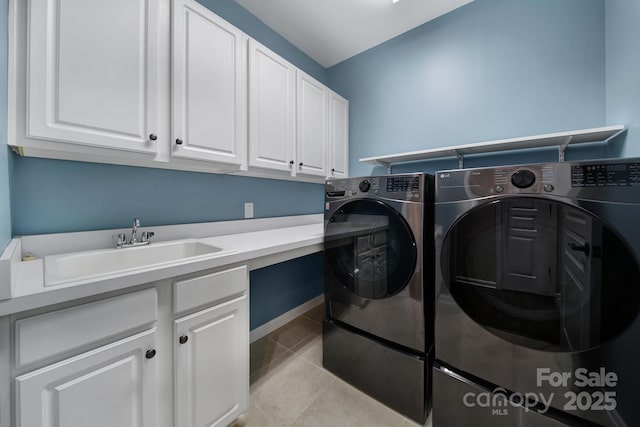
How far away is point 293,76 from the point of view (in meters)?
1.90

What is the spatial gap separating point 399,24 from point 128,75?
7.27 ft

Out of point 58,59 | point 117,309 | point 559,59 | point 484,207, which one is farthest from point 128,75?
A: point 559,59

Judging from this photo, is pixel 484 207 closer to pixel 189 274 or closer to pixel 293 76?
pixel 189 274

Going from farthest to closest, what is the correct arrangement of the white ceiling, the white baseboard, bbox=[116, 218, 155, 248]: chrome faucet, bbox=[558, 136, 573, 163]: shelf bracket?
the white baseboard
the white ceiling
bbox=[558, 136, 573, 163]: shelf bracket
bbox=[116, 218, 155, 248]: chrome faucet

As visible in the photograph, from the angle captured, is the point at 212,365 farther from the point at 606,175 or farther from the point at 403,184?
the point at 606,175

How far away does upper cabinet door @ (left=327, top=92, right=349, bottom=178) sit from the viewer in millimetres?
2361

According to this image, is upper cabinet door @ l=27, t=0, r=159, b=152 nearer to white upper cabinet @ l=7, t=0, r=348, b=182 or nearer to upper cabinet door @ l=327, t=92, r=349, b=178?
white upper cabinet @ l=7, t=0, r=348, b=182

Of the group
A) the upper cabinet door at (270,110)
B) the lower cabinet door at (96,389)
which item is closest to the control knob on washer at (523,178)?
the upper cabinet door at (270,110)

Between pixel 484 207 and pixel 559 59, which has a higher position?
pixel 559 59

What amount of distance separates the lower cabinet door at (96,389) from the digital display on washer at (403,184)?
126 centimetres

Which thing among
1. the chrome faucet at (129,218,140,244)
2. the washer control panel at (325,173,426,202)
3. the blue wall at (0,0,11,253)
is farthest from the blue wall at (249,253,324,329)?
the blue wall at (0,0,11,253)

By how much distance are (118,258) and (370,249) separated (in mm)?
1370

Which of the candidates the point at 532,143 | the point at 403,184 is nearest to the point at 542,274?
the point at 403,184

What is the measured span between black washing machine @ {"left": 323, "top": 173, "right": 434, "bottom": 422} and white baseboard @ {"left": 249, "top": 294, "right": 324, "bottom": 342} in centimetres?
68
